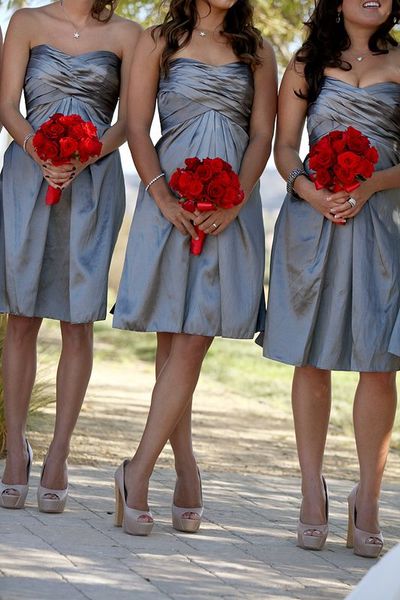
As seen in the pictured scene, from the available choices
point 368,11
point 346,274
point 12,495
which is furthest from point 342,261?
point 12,495

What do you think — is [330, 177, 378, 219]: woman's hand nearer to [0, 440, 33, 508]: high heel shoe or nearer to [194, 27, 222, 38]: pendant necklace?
[194, 27, 222, 38]: pendant necklace

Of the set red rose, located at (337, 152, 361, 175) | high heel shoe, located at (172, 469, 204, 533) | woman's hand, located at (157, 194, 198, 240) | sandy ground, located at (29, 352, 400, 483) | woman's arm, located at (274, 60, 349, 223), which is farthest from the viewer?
sandy ground, located at (29, 352, 400, 483)

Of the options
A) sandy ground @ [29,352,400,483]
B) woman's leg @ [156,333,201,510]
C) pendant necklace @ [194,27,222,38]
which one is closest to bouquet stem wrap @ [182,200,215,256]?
woman's leg @ [156,333,201,510]

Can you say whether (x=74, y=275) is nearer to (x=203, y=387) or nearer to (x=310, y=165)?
(x=310, y=165)

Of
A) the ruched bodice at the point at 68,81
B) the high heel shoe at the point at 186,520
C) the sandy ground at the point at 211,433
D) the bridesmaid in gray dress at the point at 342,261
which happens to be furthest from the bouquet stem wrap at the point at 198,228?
the sandy ground at the point at 211,433

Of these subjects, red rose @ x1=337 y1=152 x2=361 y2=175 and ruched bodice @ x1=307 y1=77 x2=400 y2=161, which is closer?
red rose @ x1=337 y1=152 x2=361 y2=175

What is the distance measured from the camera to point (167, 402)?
5113mm

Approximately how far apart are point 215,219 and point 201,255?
19cm

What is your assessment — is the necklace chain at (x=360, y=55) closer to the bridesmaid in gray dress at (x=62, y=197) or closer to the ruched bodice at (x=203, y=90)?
the ruched bodice at (x=203, y=90)

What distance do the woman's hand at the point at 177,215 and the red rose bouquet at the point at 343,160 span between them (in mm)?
559

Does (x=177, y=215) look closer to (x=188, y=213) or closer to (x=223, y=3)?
(x=188, y=213)

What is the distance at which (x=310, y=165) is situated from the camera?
16.1 feet

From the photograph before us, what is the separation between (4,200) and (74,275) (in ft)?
1.54

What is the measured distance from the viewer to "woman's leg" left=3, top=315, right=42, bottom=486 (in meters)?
5.48
